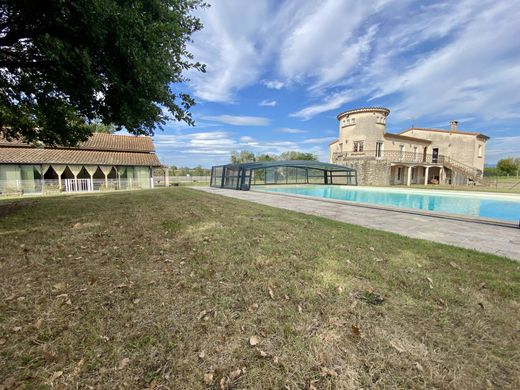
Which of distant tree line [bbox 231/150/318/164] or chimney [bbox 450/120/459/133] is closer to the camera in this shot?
chimney [bbox 450/120/459/133]

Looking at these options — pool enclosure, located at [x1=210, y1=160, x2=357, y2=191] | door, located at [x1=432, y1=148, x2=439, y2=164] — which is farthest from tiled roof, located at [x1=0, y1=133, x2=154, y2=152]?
door, located at [x1=432, y1=148, x2=439, y2=164]

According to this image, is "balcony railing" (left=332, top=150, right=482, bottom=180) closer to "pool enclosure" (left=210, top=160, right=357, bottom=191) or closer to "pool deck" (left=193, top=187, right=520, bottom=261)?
"pool enclosure" (left=210, top=160, right=357, bottom=191)

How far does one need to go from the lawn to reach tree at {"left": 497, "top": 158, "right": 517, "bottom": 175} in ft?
182

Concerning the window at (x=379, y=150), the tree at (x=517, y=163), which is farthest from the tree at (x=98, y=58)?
the tree at (x=517, y=163)

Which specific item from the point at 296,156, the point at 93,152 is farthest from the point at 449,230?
the point at 296,156

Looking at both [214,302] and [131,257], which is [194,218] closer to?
[131,257]

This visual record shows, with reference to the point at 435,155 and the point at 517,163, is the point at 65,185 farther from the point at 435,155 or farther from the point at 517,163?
the point at 517,163

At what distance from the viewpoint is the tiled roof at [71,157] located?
60.8 ft

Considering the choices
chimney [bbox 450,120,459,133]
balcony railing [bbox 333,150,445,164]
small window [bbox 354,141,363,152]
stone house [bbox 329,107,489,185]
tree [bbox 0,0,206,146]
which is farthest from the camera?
chimney [bbox 450,120,459,133]

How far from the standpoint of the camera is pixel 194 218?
631 centimetres

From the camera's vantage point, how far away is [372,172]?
2589 cm

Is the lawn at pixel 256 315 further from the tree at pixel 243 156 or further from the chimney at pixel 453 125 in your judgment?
the tree at pixel 243 156

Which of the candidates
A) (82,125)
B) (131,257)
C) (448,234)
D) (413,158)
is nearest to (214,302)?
(131,257)

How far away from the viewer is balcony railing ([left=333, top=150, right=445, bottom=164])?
25906 mm
